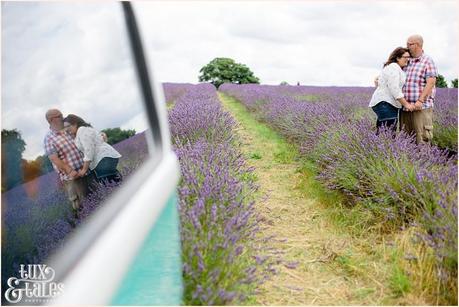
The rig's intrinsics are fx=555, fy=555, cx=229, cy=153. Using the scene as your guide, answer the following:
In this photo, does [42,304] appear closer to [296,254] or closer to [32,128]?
[32,128]

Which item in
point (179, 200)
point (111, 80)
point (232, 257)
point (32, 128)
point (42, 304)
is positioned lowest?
point (232, 257)

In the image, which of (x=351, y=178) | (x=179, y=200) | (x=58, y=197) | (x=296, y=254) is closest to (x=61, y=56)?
(x=58, y=197)

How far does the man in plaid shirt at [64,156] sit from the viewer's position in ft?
3.95

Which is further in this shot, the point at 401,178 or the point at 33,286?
the point at 401,178

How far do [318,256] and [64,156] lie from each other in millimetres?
3016

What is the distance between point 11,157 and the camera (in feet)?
3.53

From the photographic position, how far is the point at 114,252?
1.03m

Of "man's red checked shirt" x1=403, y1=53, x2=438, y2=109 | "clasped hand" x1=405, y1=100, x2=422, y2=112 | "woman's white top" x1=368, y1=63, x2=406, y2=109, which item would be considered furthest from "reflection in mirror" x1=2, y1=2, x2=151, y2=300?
"man's red checked shirt" x1=403, y1=53, x2=438, y2=109

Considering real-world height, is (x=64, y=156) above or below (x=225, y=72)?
below

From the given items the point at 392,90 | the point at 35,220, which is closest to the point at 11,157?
the point at 35,220

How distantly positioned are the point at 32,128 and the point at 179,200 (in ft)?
6.93

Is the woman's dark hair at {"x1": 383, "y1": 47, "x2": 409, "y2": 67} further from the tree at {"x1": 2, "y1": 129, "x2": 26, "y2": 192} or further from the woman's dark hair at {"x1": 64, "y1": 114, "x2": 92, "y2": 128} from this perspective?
the tree at {"x1": 2, "y1": 129, "x2": 26, "y2": 192}

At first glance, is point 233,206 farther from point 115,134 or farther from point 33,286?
point 33,286

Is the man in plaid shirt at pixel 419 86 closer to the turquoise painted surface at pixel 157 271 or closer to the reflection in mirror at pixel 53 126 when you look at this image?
the turquoise painted surface at pixel 157 271
